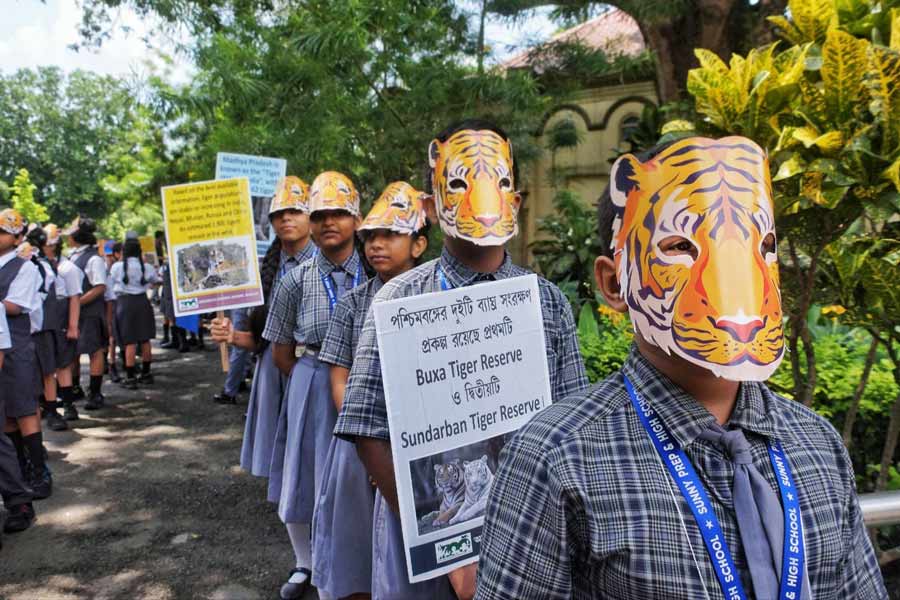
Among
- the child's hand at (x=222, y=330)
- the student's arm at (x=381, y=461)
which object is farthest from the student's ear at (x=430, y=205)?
the child's hand at (x=222, y=330)

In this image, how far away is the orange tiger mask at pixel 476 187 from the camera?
238 cm

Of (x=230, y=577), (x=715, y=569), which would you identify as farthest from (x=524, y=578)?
(x=230, y=577)

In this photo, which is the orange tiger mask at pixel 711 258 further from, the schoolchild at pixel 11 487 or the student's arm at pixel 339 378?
the schoolchild at pixel 11 487

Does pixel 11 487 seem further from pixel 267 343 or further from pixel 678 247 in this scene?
pixel 678 247

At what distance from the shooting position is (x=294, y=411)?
12.2 feet

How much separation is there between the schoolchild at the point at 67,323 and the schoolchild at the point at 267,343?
3.50 meters

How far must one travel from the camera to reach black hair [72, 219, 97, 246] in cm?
878

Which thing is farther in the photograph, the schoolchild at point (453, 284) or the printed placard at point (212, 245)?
the printed placard at point (212, 245)

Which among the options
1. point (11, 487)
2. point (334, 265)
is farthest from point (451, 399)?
point (11, 487)

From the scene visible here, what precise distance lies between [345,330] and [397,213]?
65cm

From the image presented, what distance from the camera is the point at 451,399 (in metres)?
2.05

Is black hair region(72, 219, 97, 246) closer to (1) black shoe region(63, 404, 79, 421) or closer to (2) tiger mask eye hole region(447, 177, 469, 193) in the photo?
(1) black shoe region(63, 404, 79, 421)

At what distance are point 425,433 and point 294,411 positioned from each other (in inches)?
73.9

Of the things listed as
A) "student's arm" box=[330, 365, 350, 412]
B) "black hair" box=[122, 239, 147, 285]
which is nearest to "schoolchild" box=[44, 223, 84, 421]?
"black hair" box=[122, 239, 147, 285]
